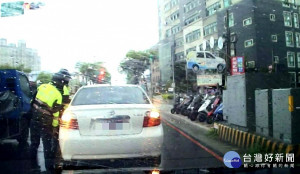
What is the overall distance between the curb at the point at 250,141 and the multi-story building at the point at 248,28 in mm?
1506

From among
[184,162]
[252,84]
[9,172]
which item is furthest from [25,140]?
[252,84]

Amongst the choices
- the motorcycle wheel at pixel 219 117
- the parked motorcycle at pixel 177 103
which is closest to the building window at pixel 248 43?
the motorcycle wheel at pixel 219 117

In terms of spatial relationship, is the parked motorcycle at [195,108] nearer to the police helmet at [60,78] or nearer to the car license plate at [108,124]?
the police helmet at [60,78]

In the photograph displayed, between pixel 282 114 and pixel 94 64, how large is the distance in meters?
6.89

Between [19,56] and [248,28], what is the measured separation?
6724 mm

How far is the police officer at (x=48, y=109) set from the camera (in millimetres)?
5250

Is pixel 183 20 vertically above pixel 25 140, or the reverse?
pixel 183 20

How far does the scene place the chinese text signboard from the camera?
9703 millimetres

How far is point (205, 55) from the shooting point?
12516 millimetres

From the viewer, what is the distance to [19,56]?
9234mm

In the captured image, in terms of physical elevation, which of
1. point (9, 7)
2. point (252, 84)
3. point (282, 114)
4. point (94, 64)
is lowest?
point (282, 114)

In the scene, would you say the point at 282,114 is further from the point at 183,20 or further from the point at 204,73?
the point at 204,73

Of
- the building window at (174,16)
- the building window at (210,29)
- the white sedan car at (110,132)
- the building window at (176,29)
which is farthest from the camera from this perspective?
the building window at (176,29)

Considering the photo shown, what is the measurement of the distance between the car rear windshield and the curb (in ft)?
7.61
